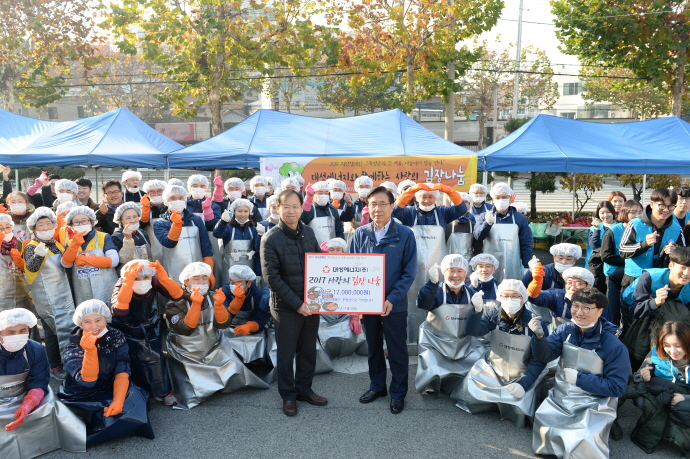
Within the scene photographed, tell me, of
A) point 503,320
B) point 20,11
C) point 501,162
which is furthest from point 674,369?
point 20,11

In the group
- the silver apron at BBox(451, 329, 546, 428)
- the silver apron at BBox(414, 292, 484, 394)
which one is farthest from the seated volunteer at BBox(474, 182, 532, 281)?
the silver apron at BBox(451, 329, 546, 428)

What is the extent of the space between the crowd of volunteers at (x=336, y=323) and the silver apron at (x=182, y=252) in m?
0.02

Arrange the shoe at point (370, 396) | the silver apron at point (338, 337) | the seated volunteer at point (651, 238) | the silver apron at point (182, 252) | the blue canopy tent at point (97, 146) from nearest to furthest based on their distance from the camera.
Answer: the shoe at point (370, 396), the seated volunteer at point (651, 238), the silver apron at point (338, 337), the silver apron at point (182, 252), the blue canopy tent at point (97, 146)

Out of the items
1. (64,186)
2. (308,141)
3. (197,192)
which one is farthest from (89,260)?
(308,141)

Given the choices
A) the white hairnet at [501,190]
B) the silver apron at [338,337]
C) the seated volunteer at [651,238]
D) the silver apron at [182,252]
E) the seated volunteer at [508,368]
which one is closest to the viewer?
the seated volunteer at [508,368]

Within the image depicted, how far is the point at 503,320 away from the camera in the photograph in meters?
4.04

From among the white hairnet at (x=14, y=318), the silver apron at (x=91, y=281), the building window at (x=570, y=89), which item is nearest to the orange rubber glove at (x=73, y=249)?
the silver apron at (x=91, y=281)

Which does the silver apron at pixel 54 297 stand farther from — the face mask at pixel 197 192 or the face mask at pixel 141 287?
the face mask at pixel 197 192

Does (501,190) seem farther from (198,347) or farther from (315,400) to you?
(198,347)

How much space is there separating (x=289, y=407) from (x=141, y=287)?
1.55m

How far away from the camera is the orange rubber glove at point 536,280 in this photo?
14.3 ft

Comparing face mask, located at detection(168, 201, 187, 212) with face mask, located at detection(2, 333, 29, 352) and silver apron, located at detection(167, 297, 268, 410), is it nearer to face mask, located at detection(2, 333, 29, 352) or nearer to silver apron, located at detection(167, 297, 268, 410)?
silver apron, located at detection(167, 297, 268, 410)

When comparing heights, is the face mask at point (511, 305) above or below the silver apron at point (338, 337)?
above

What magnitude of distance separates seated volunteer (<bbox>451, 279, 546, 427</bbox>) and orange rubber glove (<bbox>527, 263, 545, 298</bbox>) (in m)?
0.45
